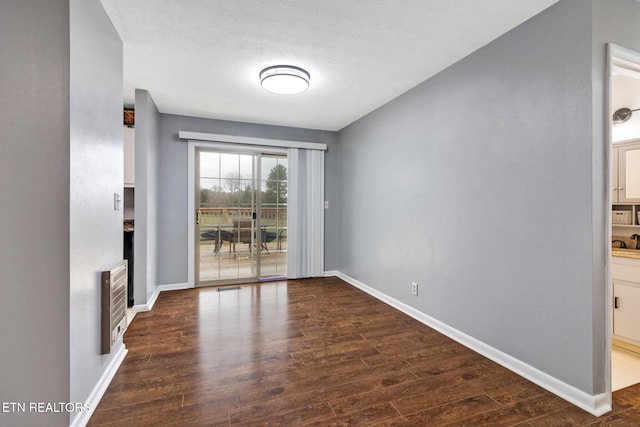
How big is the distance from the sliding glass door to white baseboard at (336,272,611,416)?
8.10 ft

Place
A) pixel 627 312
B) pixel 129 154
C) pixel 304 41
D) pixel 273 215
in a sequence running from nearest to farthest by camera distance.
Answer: pixel 304 41
pixel 627 312
pixel 129 154
pixel 273 215

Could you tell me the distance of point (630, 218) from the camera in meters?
2.95

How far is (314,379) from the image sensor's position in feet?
A: 6.78

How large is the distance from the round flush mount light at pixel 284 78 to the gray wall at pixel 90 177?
1198 millimetres

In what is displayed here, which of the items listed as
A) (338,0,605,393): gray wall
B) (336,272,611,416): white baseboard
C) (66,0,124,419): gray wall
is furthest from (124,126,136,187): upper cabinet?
(336,272,611,416): white baseboard

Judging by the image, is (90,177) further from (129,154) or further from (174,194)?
(174,194)

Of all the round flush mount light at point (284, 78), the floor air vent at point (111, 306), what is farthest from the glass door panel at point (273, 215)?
the floor air vent at point (111, 306)

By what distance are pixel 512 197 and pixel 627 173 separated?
5.89 ft

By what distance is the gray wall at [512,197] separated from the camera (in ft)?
5.83

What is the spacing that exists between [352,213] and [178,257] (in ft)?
8.77

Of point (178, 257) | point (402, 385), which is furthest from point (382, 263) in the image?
point (178, 257)

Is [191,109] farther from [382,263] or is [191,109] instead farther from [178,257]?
[382,263]

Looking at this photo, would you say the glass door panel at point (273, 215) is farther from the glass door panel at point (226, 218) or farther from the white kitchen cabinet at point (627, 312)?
the white kitchen cabinet at point (627, 312)

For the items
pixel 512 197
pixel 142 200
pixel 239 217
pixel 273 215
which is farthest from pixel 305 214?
pixel 512 197
